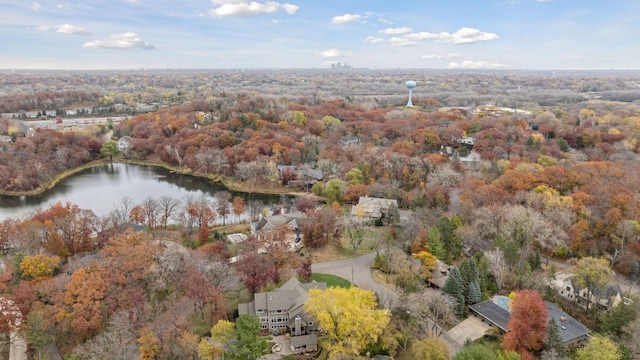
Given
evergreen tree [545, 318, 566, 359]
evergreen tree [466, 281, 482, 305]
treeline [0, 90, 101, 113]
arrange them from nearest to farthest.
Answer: evergreen tree [545, 318, 566, 359]
evergreen tree [466, 281, 482, 305]
treeline [0, 90, 101, 113]

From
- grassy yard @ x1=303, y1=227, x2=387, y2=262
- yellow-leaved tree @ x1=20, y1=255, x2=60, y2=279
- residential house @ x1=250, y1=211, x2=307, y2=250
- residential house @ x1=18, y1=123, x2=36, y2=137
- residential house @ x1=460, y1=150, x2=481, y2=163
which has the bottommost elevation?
grassy yard @ x1=303, y1=227, x2=387, y2=262

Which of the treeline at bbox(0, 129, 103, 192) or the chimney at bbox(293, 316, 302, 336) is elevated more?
the treeline at bbox(0, 129, 103, 192)

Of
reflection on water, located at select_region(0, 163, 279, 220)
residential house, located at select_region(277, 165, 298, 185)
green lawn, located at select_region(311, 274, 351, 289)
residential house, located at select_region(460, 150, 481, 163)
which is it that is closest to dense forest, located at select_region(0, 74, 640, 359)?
residential house, located at select_region(277, 165, 298, 185)

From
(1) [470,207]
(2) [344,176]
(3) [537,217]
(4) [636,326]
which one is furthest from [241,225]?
(4) [636,326]

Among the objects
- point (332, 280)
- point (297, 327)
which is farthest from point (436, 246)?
point (297, 327)

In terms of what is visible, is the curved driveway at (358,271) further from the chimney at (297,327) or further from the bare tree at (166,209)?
the bare tree at (166,209)

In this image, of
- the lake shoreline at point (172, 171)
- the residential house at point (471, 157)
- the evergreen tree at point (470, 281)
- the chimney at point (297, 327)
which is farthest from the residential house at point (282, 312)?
the residential house at point (471, 157)

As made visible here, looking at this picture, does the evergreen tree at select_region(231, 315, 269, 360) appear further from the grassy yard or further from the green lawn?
the grassy yard

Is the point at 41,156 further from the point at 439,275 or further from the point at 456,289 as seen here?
the point at 456,289
